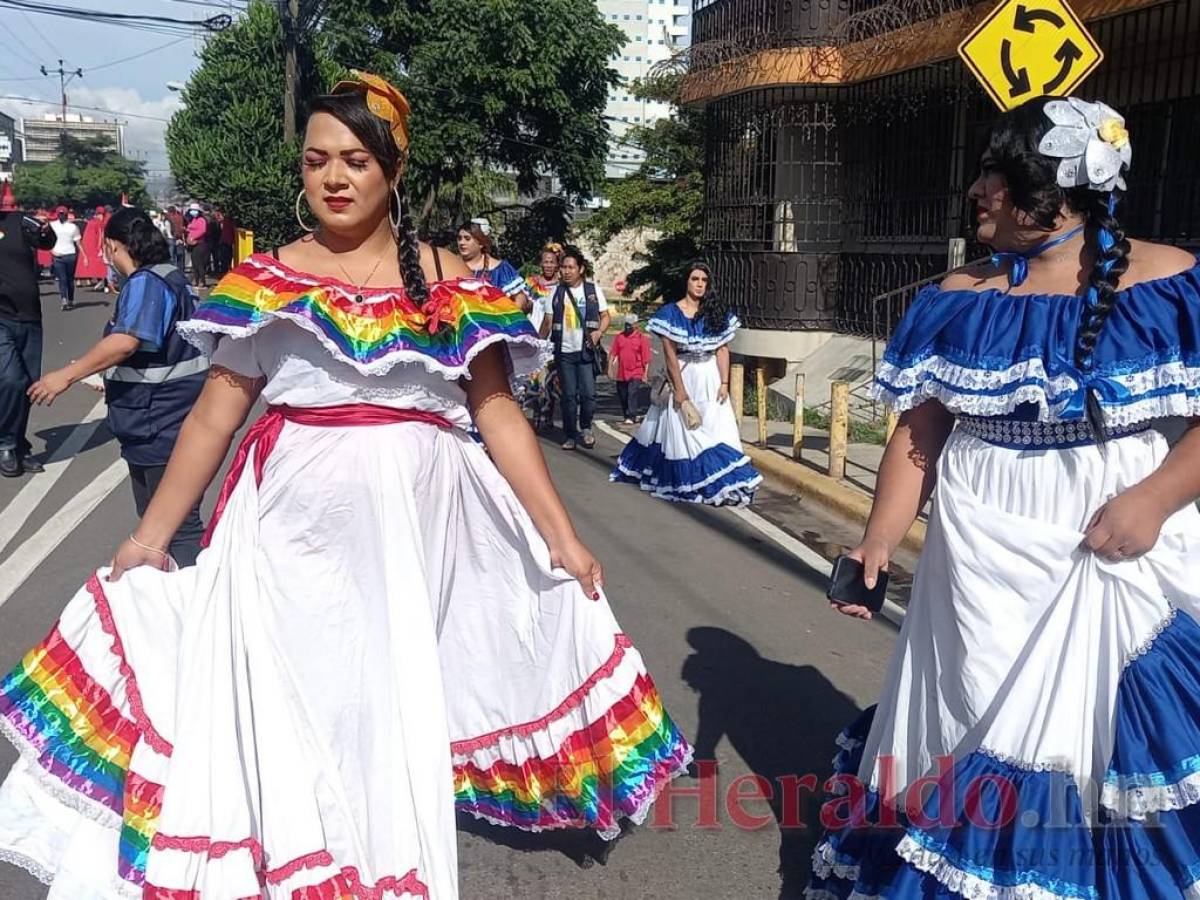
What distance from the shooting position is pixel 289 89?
25391 mm

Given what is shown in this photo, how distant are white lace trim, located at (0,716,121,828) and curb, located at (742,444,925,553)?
5086 mm

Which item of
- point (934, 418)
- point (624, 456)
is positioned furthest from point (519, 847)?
point (624, 456)

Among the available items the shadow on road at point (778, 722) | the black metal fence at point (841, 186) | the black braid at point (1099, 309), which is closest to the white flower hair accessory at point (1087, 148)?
the black braid at point (1099, 309)

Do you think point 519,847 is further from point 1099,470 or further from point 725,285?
point 725,285

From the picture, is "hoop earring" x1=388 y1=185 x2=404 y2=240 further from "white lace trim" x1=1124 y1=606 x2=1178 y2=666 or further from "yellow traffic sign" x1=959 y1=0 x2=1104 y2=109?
"yellow traffic sign" x1=959 y1=0 x2=1104 y2=109

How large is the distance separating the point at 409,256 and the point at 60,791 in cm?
155

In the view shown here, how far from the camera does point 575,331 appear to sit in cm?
1036

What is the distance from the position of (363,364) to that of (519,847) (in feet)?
5.22

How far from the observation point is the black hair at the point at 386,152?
9.24 feet

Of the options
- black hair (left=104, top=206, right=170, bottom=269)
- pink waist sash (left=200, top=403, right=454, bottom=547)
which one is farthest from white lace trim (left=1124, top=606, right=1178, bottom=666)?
black hair (left=104, top=206, right=170, bottom=269)

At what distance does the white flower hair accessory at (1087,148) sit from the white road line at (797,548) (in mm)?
3292

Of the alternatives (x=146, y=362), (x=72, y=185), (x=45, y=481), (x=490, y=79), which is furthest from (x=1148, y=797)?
(x=72, y=185)

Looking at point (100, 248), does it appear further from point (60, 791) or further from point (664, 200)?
point (60, 791)

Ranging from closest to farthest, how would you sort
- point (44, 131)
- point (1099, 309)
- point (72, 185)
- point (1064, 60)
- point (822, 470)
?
1. point (1099, 309)
2. point (1064, 60)
3. point (822, 470)
4. point (72, 185)
5. point (44, 131)
